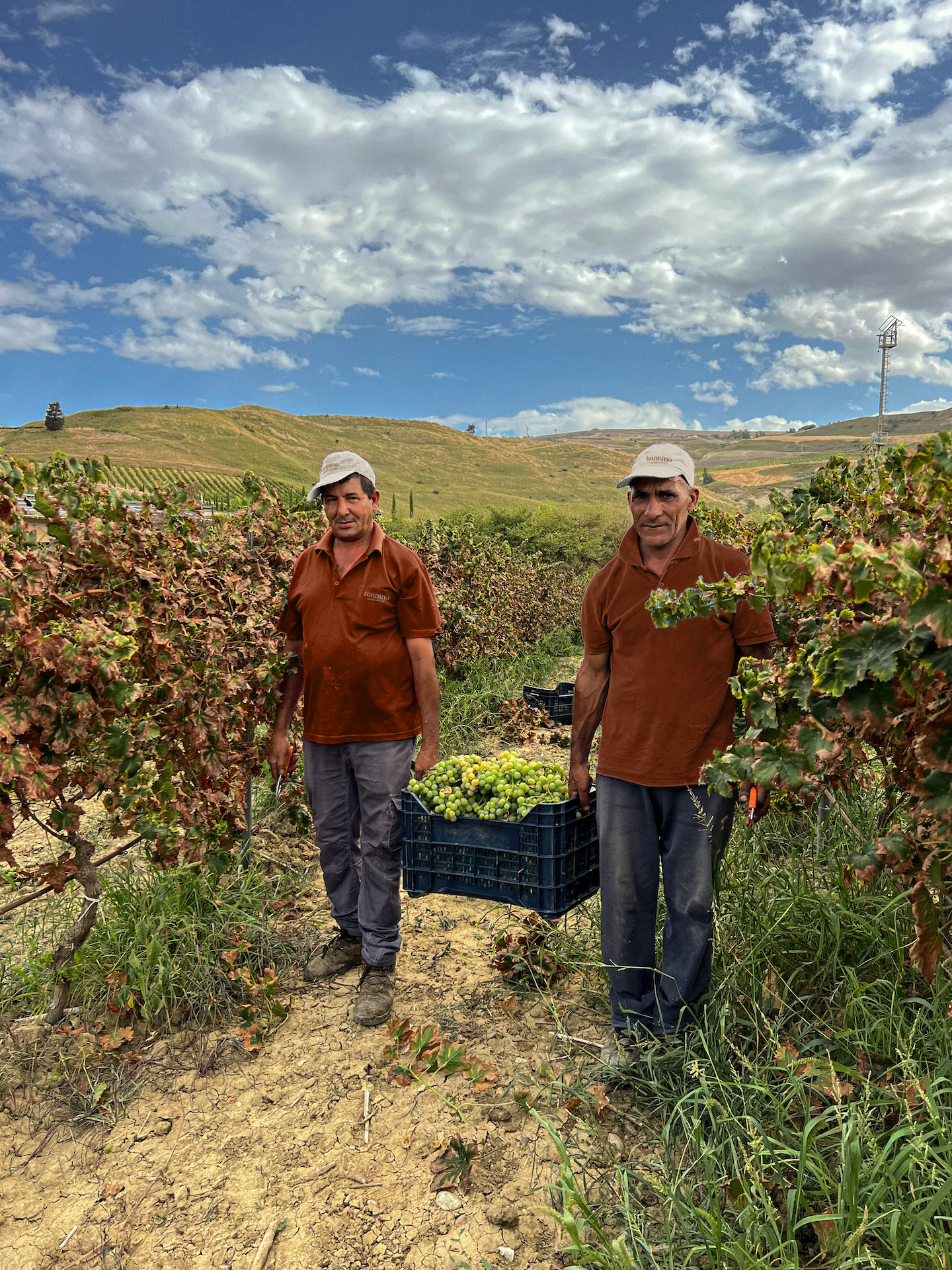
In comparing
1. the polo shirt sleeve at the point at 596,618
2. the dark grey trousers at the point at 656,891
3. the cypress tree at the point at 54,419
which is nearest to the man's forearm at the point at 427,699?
the polo shirt sleeve at the point at 596,618

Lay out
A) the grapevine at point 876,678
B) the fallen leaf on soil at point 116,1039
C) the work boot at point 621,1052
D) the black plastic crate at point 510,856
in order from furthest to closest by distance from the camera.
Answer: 1. the fallen leaf on soil at point 116,1039
2. the black plastic crate at point 510,856
3. the work boot at point 621,1052
4. the grapevine at point 876,678

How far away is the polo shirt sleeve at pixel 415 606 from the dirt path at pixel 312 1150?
5.36 feet

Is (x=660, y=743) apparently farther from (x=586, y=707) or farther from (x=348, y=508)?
(x=348, y=508)

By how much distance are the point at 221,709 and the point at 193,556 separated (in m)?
0.79

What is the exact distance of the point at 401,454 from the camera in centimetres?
11150

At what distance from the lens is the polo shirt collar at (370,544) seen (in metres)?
3.44

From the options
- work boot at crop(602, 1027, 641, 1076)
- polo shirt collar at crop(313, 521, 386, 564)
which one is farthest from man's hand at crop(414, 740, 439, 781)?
work boot at crop(602, 1027, 641, 1076)

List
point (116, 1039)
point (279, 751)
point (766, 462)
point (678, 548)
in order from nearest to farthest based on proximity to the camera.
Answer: point (678, 548) → point (116, 1039) → point (279, 751) → point (766, 462)

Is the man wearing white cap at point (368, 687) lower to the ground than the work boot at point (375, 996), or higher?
higher

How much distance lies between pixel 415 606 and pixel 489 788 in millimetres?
836

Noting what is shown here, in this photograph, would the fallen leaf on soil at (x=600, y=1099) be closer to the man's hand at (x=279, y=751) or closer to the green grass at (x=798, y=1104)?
the green grass at (x=798, y=1104)

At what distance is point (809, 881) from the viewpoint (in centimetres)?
319

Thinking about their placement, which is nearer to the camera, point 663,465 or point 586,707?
point 663,465

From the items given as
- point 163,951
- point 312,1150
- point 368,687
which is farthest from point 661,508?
point 163,951
